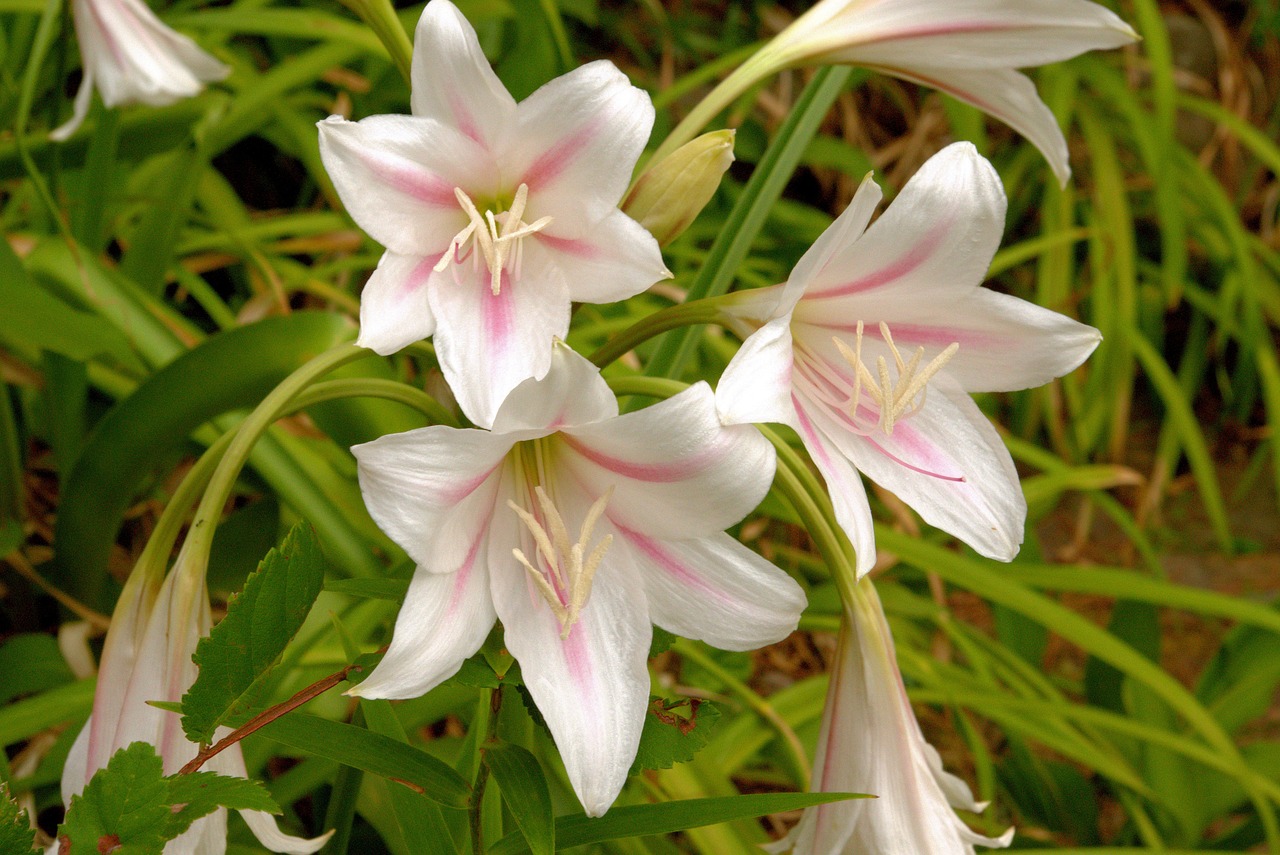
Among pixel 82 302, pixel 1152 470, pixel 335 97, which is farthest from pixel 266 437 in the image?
pixel 1152 470

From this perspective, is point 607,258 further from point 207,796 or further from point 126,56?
point 126,56

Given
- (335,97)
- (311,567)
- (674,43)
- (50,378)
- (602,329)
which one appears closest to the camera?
(311,567)

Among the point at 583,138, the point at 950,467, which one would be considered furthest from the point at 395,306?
the point at 950,467

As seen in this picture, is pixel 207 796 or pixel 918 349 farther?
pixel 918 349

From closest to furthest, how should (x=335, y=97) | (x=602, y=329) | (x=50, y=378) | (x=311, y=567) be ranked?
(x=311, y=567)
(x=50, y=378)
(x=602, y=329)
(x=335, y=97)

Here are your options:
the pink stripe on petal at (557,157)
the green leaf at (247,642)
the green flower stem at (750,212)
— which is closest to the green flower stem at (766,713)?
the green flower stem at (750,212)

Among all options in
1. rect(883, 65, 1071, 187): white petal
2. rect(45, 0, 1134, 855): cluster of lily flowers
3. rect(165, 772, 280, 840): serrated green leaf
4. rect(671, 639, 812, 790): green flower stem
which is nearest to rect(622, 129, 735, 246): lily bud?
rect(45, 0, 1134, 855): cluster of lily flowers

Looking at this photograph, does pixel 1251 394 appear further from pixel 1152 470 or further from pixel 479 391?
pixel 479 391
